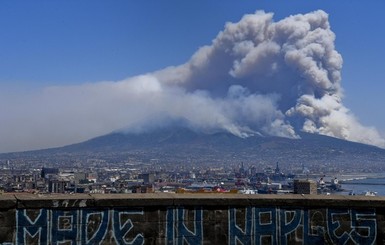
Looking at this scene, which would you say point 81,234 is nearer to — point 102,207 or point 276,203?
point 102,207

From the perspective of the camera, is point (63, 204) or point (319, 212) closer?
point (63, 204)

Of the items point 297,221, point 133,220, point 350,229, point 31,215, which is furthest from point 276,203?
point 31,215

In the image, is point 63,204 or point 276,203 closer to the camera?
point 63,204

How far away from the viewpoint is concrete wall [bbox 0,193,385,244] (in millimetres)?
8727

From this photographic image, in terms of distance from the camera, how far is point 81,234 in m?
8.91

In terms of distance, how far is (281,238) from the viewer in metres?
9.69

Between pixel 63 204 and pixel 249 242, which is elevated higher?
pixel 63 204

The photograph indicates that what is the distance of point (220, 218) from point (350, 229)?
6.78 ft

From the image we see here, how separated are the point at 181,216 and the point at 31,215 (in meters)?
2.12

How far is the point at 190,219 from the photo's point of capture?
9.40 m

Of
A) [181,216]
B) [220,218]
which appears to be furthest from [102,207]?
[220,218]

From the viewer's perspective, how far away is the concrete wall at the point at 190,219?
873 cm

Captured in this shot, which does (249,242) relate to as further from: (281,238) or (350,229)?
(350,229)

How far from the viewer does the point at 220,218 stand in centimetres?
950
